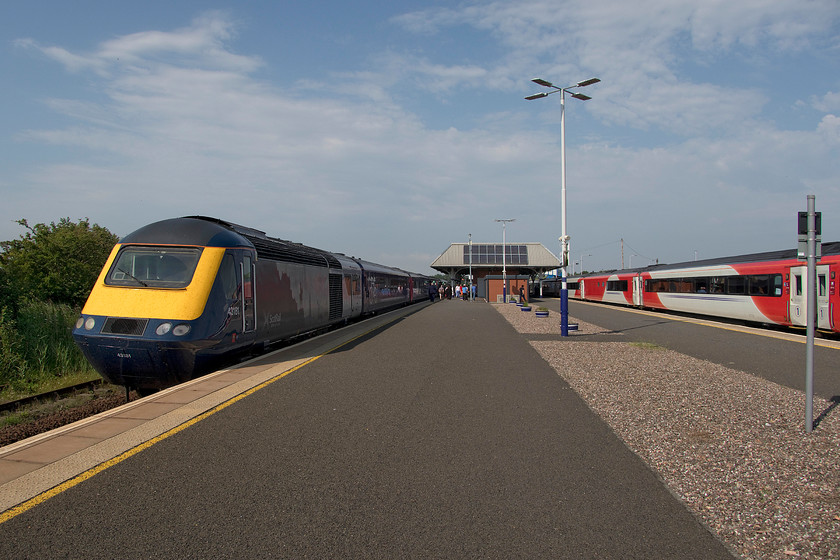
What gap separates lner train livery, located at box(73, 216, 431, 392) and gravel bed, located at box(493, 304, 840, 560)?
5.98 metres

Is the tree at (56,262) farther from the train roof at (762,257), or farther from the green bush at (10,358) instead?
the train roof at (762,257)

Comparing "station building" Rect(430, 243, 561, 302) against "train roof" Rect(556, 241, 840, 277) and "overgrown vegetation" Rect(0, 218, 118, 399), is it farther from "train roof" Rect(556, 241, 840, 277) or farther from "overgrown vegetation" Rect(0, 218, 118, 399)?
"overgrown vegetation" Rect(0, 218, 118, 399)

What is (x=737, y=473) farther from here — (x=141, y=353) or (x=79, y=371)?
(x=79, y=371)

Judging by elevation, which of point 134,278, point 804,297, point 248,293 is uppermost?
point 134,278

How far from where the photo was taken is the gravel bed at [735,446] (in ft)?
11.6

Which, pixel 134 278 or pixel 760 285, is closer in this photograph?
pixel 134 278

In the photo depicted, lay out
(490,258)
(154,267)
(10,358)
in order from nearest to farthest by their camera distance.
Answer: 1. (154,267)
2. (10,358)
3. (490,258)

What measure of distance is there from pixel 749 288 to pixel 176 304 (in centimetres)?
1941

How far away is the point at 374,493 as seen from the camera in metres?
4.03

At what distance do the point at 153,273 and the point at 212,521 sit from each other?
6.24 metres

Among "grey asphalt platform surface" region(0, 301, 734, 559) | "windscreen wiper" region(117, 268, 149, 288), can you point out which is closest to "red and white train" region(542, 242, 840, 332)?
"grey asphalt platform surface" region(0, 301, 734, 559)

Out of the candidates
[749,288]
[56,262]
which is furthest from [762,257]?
[56,262]

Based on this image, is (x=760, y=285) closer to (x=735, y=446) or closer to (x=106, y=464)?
(x=735, y=446)

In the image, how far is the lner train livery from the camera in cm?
803
